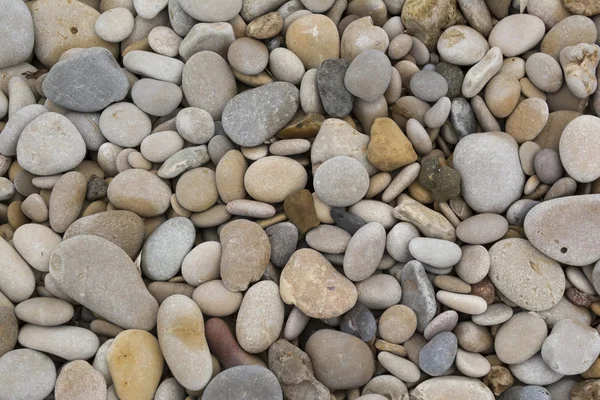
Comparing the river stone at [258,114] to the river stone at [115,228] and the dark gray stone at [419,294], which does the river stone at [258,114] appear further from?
the dark gray stone at [419,294]

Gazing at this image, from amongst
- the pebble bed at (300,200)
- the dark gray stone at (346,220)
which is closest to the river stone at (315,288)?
the pebble bed at (300,200)

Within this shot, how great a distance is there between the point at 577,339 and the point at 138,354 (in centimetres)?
123

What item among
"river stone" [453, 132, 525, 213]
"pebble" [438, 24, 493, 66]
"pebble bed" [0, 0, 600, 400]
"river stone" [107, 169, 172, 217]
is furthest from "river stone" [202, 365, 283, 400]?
"pebble" [438, 24, 493, 66]

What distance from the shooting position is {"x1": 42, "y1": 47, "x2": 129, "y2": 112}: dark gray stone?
182 centimetres

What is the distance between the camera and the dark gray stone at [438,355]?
153 cm

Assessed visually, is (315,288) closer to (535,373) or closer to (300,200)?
(300,200)

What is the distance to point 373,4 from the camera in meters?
1.97

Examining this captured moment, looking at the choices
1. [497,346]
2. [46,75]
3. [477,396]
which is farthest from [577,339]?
[46,75]

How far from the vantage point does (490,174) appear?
171cm

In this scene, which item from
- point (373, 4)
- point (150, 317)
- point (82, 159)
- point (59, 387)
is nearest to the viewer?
point (59, 387)

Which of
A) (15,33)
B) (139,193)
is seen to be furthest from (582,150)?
(15,33)

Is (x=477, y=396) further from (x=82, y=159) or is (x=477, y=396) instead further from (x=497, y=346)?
(x=82, y=159)

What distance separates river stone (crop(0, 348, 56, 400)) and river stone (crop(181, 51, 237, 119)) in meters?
0.92

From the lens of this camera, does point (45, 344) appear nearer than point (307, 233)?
Yes
